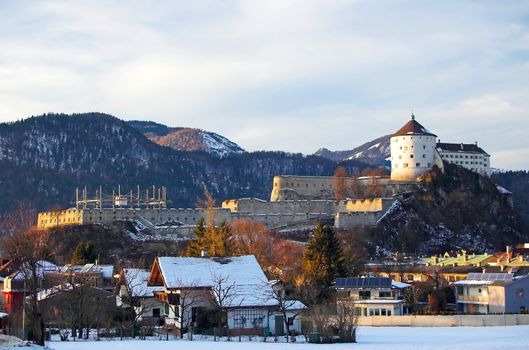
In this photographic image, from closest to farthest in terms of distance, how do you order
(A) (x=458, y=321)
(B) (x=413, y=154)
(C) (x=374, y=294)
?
(A) (x=458, y=321), (C) (x=374, y=294), (B) (x=413, y=154)

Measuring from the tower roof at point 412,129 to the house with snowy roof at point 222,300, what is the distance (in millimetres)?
81837

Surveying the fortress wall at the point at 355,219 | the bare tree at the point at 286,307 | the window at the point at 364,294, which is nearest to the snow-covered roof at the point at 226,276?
the bare tree at the point at 286,307

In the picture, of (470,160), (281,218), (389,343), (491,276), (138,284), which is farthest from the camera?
(470,160)

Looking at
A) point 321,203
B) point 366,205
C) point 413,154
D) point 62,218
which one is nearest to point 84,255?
point 62,218

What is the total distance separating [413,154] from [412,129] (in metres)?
3.83

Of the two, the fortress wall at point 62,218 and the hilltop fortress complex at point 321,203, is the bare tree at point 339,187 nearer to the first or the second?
the hilltop fortress complex at point 321,203

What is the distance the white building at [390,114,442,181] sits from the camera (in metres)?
130

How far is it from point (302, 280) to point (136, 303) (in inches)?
586

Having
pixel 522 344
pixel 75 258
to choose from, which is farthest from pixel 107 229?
pixel 522 344

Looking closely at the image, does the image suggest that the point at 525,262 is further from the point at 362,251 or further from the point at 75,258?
the point at 75,258

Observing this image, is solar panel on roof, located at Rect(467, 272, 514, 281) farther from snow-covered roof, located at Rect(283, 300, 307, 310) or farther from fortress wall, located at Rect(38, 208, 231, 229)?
fortress wall, located at Rect(38, 208, 231, 229)

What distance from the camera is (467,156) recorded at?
139m

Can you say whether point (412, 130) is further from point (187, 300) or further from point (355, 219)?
point (187, 300)

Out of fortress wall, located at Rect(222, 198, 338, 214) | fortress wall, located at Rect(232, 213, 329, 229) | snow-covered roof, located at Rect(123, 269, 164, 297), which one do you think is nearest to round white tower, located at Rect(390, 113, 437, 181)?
fortress wall, located at Rect(222, 198, 338, 214)
